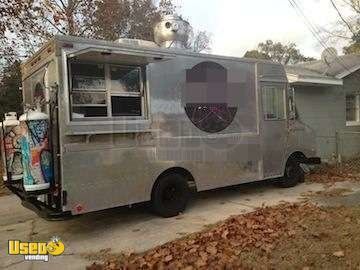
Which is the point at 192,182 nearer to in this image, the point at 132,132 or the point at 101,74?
the point at 132,132

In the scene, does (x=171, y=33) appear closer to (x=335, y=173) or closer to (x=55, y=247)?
(x=55, y=247)

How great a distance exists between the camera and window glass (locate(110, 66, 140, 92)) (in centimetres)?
681

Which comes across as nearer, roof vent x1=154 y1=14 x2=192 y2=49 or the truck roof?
the truck roof

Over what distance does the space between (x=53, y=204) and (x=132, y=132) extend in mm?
1680

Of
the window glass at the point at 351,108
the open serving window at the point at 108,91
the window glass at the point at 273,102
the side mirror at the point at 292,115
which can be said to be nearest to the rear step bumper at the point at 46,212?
the open serving window at the point at 108,91

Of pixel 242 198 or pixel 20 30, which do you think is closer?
pixel 242 198

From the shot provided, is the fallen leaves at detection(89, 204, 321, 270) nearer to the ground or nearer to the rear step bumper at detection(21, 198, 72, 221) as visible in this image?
the ground

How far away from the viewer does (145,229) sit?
7.01 metres

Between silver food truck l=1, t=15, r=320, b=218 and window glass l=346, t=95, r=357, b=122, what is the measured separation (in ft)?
28.6

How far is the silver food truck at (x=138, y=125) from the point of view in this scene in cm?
622

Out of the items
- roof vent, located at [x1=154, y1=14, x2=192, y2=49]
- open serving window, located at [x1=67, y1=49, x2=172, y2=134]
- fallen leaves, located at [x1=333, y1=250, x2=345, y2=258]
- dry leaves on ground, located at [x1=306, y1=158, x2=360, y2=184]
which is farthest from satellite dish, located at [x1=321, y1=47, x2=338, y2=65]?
fallen leaves, located at [x1=333, y1=250, x2=345, y2=258]

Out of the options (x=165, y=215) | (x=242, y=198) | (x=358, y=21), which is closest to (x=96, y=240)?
(x=165, y=215)

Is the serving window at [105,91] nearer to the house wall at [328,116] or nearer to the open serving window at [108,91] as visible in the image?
the open serving window at [108,91]

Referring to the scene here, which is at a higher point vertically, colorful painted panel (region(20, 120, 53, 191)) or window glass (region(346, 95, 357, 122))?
window glass (region(346, 95, 357, 122))
